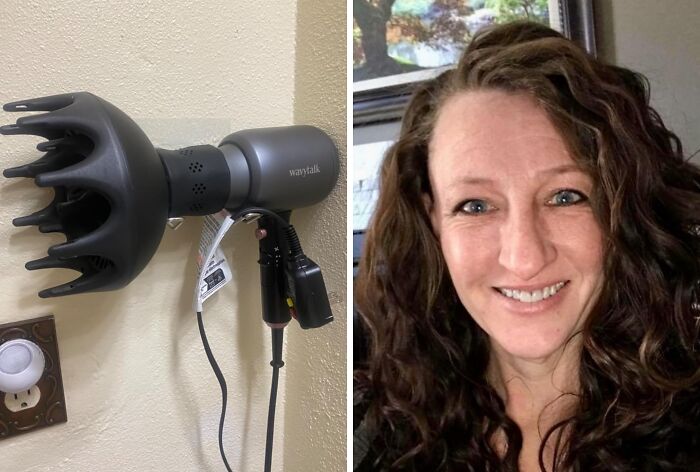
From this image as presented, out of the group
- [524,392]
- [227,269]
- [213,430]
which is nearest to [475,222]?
[524,392]

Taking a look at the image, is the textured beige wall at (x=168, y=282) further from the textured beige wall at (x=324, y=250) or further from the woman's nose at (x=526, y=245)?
the woman's nose at (x=526, y=245)

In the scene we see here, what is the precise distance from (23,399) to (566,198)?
0.60 meters

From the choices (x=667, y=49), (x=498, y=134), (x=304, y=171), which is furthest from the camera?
(x=304, y=171)

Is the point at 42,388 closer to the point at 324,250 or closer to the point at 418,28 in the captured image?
the point at 324,250

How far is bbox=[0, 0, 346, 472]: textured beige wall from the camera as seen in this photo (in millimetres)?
657

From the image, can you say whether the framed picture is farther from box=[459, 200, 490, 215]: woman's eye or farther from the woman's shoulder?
the woman's shoulder

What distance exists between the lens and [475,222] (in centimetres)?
67

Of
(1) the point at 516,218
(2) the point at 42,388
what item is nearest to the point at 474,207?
(1) the point at 516,218

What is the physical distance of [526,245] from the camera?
627 millimetres

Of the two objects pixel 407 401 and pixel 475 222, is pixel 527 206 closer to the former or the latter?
pixel 475 222

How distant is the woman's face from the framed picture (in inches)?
2.0

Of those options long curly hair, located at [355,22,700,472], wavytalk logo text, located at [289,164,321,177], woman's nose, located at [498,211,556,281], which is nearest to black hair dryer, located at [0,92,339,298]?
wavytalk logo text, located at [289,164,321,177]

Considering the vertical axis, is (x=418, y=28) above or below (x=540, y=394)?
above

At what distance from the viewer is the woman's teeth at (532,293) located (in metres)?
0.63
